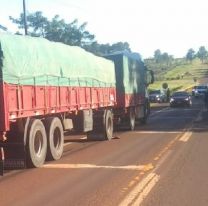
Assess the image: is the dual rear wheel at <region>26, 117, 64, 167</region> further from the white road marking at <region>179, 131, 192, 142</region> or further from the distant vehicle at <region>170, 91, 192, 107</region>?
the distant vehicle at <region>170, 91, 192, 107</region>

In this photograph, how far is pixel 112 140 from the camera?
67.4 feet

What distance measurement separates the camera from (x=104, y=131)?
68.0 ft

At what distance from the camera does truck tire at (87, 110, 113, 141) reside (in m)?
20.7

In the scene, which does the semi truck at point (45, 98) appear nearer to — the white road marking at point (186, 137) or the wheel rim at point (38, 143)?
the wheel rim at point (38, 143)

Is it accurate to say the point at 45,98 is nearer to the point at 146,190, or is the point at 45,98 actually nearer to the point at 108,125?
the point at 146,190

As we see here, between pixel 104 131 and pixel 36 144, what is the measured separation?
7418 millimetres

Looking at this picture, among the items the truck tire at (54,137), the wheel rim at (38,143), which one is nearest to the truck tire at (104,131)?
the truck tire at (54,137)

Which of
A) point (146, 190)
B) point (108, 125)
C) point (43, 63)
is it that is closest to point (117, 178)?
point (146, 190)

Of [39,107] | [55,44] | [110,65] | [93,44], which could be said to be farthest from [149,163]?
[93,44]

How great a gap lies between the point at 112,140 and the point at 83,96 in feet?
10.6

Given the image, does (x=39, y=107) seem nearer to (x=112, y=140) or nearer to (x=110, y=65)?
(x=112, y=140)

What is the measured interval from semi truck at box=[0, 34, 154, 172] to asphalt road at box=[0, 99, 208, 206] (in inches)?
22.3

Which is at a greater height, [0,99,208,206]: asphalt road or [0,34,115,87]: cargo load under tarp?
[0,34,115,87]: cargo load under tarp

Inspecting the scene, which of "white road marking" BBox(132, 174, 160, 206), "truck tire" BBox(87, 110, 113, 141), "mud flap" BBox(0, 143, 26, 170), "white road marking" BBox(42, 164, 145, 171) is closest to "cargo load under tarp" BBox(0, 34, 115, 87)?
"mud flap" BBox(0, 143, 26, 170)
